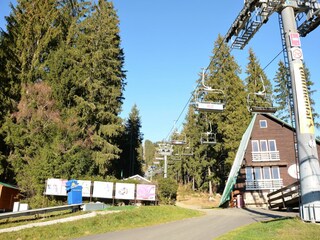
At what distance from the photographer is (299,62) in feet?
40.5

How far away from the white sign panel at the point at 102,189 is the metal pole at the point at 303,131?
15.6 m

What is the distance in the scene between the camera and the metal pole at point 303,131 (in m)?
10.9

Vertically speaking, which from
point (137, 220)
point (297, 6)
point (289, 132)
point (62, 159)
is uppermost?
point (297, 6)

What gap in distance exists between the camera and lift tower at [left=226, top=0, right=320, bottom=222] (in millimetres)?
10969

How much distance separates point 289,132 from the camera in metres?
29.7

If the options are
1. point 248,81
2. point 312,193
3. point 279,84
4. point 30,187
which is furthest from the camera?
point 279,84

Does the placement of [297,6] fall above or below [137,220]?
above

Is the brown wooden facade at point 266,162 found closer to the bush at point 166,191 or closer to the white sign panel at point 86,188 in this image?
the bush at point 166,191

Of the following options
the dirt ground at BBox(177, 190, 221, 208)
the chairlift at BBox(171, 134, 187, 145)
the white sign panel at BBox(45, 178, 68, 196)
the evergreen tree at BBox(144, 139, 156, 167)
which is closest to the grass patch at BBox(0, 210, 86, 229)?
the white sign panel at BBox(45, 178, 68, 196)

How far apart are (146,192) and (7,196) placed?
35.5 feet

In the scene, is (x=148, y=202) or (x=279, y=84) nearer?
(x=148, y=202)

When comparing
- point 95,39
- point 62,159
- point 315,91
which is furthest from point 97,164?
point 315,91

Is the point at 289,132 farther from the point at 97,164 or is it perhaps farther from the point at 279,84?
the point at 279,84

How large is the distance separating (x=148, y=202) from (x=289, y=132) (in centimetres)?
1614
